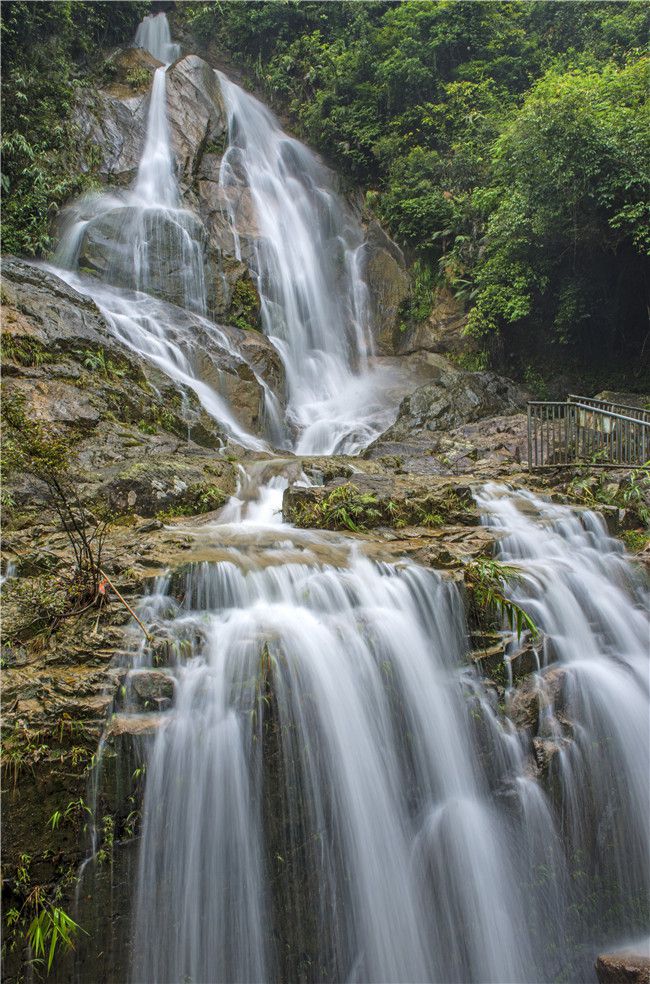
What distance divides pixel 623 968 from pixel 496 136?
1954 cm

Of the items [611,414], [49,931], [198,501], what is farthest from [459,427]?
[49,931]

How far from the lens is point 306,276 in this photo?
54.0 ft

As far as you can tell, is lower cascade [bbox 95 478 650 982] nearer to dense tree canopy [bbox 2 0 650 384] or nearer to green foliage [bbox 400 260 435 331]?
dense tree canopy [bbox 2 0 650 384]

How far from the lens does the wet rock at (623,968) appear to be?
336cm

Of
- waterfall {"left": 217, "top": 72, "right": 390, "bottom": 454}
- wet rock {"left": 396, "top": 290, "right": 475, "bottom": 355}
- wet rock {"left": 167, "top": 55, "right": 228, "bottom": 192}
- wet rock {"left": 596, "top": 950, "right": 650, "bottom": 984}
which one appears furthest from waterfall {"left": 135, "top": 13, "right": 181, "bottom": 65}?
wet rock {"left": 596, "top": 950, "right": 650, "bottom": 984}

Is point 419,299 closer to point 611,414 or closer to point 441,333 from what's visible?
point 441,333

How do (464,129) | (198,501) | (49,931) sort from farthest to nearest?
(464,129), (198,501), (49,931)

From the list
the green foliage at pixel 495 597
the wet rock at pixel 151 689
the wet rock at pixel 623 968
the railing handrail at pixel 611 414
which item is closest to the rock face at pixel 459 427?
the railing handrail at pixel 611 414

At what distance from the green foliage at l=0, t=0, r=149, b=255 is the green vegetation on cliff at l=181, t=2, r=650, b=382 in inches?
314

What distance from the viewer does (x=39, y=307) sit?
881cm

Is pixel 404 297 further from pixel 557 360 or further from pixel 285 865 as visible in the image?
pixel 285 865

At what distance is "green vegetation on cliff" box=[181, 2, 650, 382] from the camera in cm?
1245

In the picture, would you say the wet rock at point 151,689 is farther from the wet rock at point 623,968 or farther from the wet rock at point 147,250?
the wet rock at point 147,250

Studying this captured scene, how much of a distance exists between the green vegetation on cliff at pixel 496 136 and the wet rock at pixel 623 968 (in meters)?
12.4
